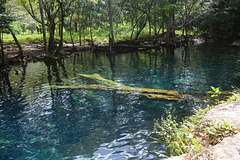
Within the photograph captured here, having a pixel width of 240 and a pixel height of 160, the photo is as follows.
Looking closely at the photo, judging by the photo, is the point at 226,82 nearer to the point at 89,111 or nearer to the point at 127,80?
the point at 127,80

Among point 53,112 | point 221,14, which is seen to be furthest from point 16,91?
point 221,14

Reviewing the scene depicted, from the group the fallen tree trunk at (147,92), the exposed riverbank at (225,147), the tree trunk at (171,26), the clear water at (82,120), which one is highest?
the tree trunk at (171,26)

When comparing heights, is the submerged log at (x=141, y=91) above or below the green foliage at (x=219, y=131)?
below

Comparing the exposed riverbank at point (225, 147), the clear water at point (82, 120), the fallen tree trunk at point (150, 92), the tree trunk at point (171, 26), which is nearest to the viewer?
the exposed riverbank at point (225, 147)

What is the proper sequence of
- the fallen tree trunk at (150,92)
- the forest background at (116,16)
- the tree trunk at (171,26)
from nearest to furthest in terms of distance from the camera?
the fallen tree trunk at (150,92) → the forest background at (116,16) → the tree trunk at (171,26)

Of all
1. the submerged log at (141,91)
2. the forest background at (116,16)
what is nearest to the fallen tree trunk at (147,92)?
the submerged log at (141,91)

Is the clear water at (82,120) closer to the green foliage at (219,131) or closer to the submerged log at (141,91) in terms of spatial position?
the submerged log at (141,91)

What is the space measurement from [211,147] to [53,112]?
17.9 ft

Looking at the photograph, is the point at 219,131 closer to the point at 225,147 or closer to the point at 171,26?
the point at 225,147

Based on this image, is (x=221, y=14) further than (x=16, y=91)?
Yes

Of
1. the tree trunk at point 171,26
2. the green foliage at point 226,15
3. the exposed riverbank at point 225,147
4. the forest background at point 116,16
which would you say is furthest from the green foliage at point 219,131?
the green foliage at point 226,15

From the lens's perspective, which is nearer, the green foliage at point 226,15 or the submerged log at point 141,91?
the submerged log at point 141,91

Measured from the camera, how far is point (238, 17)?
98.8ft

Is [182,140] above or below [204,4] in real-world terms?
below
